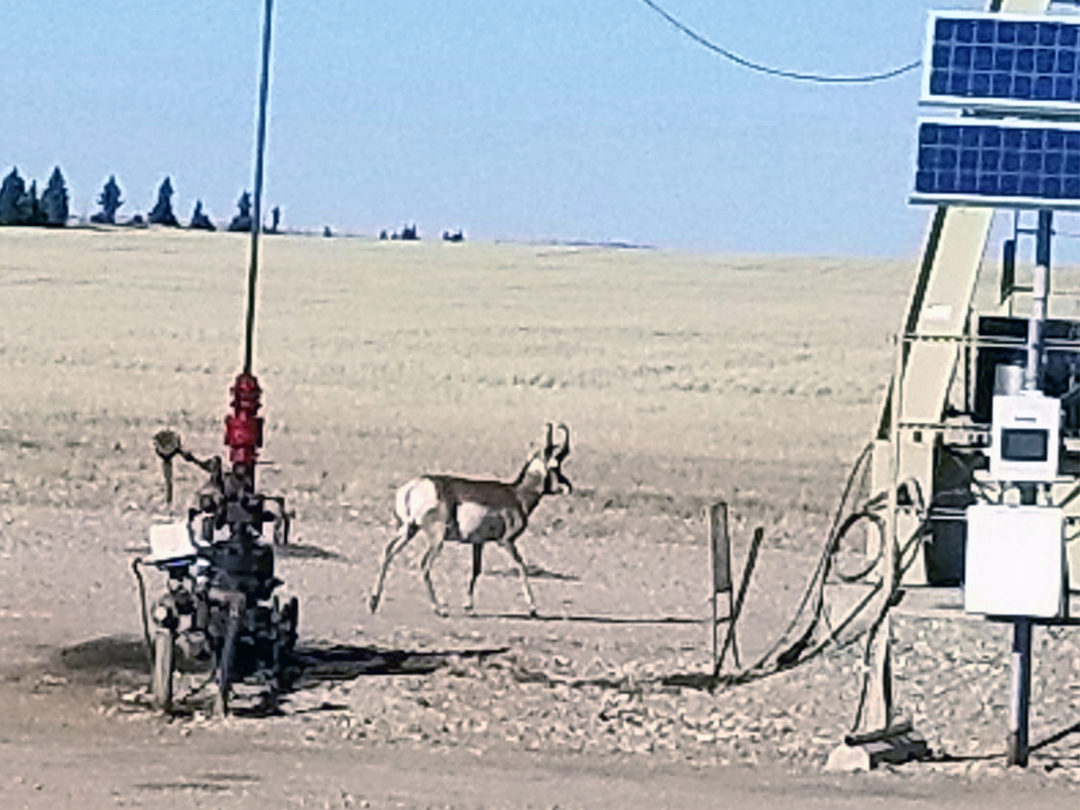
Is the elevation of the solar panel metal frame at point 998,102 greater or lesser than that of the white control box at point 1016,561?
greater

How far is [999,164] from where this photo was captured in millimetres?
11492

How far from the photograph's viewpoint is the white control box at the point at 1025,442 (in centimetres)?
1061

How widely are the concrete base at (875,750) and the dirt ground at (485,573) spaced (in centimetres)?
10

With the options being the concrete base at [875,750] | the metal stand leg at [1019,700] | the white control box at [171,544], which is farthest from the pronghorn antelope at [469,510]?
the metal stand leg at [1019,700]

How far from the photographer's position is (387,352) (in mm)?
41531

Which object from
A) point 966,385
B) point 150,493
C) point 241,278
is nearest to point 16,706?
point 966,385

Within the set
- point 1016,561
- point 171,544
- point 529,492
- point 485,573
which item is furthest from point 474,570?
point 1016,561

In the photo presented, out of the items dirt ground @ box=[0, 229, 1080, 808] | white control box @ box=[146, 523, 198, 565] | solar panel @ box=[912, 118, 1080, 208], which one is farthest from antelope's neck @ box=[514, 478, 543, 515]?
solar panel @ box=[912, 118, 1080, 208]

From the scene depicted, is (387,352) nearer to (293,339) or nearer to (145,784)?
(293,339)

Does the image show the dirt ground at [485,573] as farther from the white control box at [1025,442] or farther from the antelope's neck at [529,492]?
the white control box at [1025,442]

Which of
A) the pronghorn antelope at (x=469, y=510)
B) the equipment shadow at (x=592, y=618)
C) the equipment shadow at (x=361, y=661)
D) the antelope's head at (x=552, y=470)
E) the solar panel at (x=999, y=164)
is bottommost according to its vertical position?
the equipment shadow at (x=361, y=661)

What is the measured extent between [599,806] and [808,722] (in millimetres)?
2301

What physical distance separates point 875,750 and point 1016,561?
895mm

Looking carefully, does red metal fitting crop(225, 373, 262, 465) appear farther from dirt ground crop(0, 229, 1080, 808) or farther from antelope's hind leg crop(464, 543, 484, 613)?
antelope's hind leg crop(464, 543, 484, 613)
